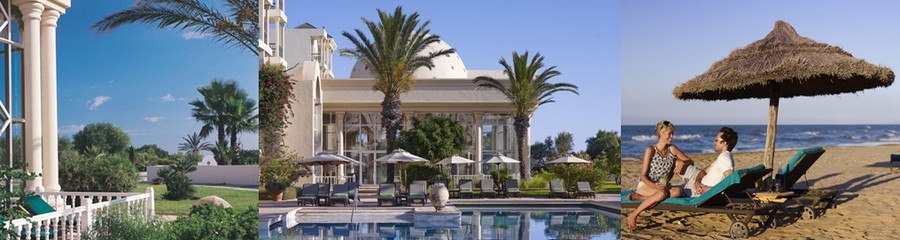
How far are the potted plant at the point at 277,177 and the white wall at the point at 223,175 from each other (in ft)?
A: 28.7

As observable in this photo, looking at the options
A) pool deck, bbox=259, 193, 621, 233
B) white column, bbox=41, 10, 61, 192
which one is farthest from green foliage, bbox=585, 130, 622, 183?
white column, bbox=41, 10, 61, 192

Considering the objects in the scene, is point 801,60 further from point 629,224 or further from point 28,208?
Answer: point 28,208

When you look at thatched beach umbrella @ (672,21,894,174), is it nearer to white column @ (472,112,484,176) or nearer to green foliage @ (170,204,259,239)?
green foliage @ (170,204,259,239)

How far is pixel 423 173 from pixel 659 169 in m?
12.0

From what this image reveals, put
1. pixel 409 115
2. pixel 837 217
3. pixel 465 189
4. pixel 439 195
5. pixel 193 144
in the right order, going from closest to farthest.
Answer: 1. pixel 193 144
2. pixel 837 217
3. pixel 439 195
4. pixel 465 189
5. pixel 409 115

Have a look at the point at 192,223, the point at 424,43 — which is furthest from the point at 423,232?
the point at 424,43

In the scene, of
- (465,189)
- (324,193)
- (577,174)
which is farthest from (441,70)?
(324,193)

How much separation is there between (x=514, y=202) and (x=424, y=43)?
16.5 ft

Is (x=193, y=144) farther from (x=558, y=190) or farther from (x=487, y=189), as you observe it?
(x=558, y=190)

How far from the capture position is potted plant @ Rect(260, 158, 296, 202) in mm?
17156

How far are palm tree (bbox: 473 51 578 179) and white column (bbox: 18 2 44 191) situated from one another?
14807 millimetres

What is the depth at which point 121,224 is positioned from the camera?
7105 mm

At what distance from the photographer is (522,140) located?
70.3 feet

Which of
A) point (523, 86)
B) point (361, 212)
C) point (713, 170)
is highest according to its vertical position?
point (523, 86)
